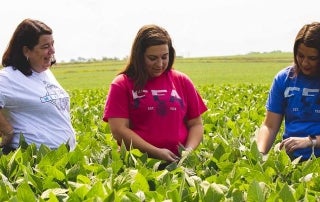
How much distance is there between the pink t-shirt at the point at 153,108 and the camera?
3.86 meters

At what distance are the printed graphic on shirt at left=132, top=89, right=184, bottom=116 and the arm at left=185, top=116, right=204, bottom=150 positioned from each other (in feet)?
0.85

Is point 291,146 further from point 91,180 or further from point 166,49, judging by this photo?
point 91,180

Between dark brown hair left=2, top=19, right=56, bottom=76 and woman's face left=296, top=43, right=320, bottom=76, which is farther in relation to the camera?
dark brown hair left=2, top=19, right=56, bottom=76

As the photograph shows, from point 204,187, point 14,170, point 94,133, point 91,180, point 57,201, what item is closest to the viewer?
point 57,201

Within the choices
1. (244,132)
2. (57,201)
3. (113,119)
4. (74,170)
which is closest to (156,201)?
(57,201)

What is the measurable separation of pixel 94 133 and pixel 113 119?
2.20 meters

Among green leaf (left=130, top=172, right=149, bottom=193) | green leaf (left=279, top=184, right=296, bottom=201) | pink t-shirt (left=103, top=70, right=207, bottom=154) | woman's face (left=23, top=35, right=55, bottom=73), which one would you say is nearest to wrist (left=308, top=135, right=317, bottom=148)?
pink t-shirt (left=103, top=70, right=207, bottom=154)

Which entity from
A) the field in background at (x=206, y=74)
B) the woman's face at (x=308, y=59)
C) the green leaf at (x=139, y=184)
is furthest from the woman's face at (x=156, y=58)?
the field in background at (x=206, y=74)

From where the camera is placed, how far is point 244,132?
17.4 feet

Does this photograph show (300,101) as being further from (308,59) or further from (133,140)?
(133,140)

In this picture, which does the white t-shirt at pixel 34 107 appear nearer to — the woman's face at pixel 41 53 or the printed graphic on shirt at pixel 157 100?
the woman's face at pixel 41 53

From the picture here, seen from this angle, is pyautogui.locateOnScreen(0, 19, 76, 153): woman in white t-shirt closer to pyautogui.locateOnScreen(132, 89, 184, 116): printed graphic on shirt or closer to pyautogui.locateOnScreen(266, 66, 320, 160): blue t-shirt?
pyautogui.locateOnScreen(132, 89, 184, 116): printed graphic on shirt

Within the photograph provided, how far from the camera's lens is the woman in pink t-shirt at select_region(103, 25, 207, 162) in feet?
12.5

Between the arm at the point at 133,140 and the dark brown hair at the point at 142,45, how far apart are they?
10.5 inches
